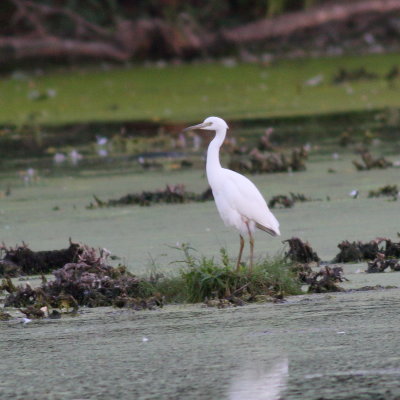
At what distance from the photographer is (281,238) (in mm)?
8148

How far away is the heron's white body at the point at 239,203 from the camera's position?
701 centimetres

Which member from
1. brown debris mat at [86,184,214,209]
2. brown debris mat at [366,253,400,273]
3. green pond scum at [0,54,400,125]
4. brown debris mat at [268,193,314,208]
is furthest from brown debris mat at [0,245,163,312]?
green pond scum at [0,54,400,125]

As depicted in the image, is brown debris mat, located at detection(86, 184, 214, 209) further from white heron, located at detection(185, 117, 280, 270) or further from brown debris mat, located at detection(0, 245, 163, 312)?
brown debris mat, located at detection(0, 245, 163, 312)

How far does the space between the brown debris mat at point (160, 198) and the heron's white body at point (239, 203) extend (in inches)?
107

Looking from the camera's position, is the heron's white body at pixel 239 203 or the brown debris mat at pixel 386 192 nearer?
the heron's white body at pixel 239 203

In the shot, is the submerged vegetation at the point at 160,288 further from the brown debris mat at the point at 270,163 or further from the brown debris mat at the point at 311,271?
the brown debris mat at the point at 270,163

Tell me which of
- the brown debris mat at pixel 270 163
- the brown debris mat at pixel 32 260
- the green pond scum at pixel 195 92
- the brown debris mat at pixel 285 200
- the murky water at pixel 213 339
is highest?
the green pond scum at pixel 195 92

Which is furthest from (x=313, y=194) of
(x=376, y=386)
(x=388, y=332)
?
(x=376, y=386)

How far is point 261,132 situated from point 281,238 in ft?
23.0

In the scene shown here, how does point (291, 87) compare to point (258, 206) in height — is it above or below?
above

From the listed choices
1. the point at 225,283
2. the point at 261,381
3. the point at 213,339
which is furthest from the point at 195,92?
the point at 261,381

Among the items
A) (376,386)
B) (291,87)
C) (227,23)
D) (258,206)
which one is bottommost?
(376,386)

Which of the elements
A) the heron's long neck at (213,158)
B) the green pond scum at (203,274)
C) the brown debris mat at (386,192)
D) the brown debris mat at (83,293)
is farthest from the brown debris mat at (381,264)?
the brown debris mat at (386,192)

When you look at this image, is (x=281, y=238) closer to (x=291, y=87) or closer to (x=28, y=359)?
(x=28, y=359)
